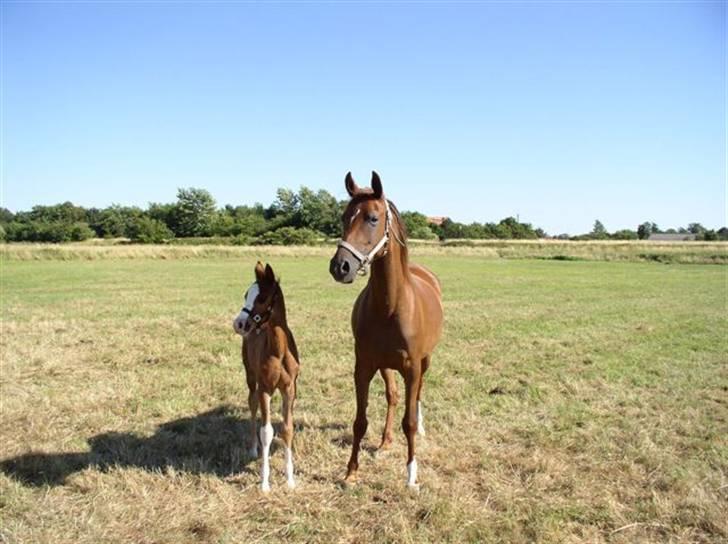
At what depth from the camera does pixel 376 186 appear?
390cm

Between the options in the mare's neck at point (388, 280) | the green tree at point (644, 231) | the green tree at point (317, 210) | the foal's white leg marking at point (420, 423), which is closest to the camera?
the mare's neck at point (388, 280)

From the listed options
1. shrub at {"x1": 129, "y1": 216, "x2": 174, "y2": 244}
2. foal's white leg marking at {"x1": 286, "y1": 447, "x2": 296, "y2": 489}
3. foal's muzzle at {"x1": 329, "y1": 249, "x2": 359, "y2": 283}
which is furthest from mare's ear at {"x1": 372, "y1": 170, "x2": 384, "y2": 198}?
shrub at {"x1": 129, "y1": 216, "x2": 174, "y2": 244}

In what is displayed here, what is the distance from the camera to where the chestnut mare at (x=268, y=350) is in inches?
175

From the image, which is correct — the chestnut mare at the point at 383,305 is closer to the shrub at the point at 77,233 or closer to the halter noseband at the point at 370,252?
the halter noseband at the point at 370,252

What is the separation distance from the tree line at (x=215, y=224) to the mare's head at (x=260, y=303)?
176 ft

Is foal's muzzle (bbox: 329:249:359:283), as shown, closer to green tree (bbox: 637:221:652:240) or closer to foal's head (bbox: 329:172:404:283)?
foal's head (bbox: 329:172:404:283)

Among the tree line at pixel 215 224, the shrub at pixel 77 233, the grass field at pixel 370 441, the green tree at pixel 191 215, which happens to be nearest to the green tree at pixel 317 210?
the tree line at pixel 215 224

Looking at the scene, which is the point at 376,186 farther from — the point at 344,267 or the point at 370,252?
the point at 344,267

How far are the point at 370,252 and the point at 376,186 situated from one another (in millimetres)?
536

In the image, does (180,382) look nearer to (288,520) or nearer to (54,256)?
(288,520)

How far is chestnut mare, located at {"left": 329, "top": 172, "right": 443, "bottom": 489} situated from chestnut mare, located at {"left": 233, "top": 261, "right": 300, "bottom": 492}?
2.20ft

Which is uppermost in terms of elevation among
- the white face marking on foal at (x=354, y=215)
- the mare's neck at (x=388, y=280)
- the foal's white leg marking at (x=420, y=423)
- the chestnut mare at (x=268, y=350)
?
the white face marking on foal at (x=354, y=215)

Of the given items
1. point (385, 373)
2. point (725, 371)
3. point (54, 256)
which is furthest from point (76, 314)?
point (54, 256)

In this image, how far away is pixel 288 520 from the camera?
392 cm
